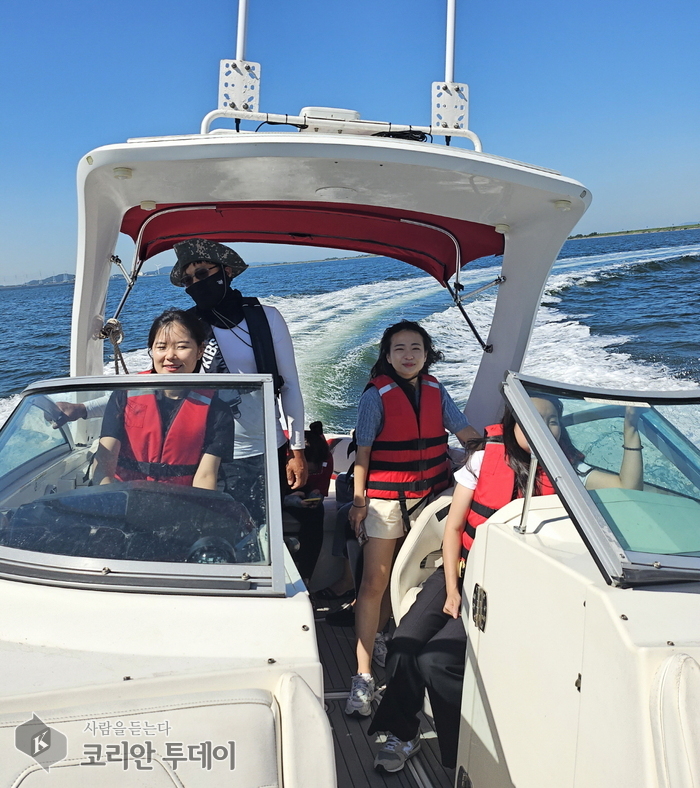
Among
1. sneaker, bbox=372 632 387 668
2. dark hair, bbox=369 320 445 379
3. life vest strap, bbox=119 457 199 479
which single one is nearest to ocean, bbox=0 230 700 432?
sneaker, bbox=372 632 387 668

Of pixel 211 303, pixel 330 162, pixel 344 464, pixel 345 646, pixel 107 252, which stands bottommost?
pixel 345 646

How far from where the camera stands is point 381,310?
11.3 m

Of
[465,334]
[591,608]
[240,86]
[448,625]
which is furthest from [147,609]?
[465,334]

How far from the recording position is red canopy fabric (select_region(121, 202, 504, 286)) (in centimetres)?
320

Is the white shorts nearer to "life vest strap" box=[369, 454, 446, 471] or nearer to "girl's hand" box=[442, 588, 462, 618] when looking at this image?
"life vest strap" box=[369, 454, 446, 471]

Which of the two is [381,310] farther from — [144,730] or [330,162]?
[144,730]

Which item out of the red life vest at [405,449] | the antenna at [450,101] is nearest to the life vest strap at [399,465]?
the red life vest at [405,449]

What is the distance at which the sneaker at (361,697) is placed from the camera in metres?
2.44

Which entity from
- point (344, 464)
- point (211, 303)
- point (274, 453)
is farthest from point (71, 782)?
point (344, 464)

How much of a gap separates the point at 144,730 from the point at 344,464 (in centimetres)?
344

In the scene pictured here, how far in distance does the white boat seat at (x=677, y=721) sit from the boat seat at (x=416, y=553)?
129cm

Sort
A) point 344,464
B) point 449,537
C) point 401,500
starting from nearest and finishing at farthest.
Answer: point 449,537, point 401,500, point 344,464

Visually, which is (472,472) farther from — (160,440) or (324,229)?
(324,229)

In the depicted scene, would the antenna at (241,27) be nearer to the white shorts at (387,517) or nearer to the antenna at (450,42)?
the antenna at (450,42)
